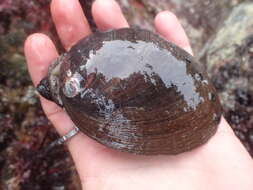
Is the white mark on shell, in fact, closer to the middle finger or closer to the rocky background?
the middle finger

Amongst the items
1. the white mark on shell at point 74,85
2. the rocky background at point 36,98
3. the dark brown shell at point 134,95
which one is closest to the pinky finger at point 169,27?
the dark brown shell at point 134,95

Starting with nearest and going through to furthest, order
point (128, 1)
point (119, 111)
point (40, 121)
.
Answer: point (119, 111) < point (40, 121) < point (128, 1)

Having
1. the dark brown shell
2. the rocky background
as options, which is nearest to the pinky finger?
the dark brown shell

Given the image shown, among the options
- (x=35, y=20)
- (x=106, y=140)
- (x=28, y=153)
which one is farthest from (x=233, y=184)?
(x=35, y=20)

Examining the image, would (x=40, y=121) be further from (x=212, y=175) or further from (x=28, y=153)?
(x=212, y=175)

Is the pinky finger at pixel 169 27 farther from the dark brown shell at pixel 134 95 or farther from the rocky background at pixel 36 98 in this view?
the rocky background at pixel 36 98

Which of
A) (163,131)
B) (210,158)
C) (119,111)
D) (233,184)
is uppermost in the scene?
(119,111)
